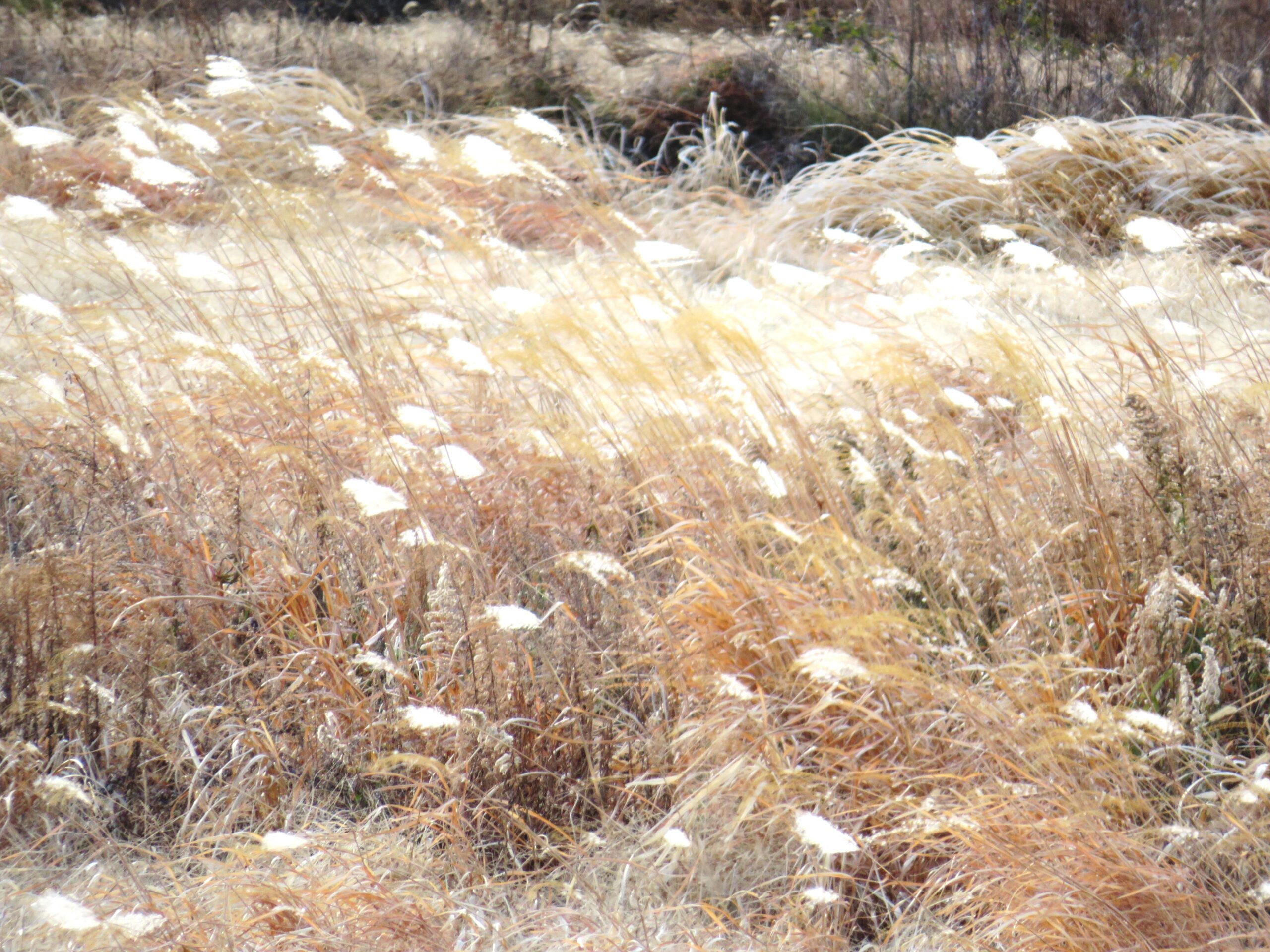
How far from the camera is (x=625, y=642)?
214cm

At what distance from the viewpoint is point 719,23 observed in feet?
28.5

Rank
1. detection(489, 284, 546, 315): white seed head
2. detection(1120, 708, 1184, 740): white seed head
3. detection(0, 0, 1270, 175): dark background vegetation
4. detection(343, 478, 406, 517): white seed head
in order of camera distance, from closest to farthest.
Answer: detection(1120, 708, 1184, 740): white seed head < detection(343, 478, 406, 517): white seed head < detection(489, 284, 546, 315): white seed head < detection(0, 0, 1270, 175): dark background vegetation

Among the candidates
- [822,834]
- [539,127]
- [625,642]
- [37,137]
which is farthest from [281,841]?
[37,137]

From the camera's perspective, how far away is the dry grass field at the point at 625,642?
167 cm

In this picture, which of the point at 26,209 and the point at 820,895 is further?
the point at 26,209

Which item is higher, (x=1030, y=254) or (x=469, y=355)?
(x=1030, y=254)

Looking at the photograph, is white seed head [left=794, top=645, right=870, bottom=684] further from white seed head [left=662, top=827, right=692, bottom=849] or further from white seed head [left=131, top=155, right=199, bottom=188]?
white seed head [left=131, top=155, right=199, bottom=188]

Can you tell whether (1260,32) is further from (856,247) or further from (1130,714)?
(1130,714)

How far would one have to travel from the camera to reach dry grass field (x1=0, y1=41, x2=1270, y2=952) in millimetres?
1667

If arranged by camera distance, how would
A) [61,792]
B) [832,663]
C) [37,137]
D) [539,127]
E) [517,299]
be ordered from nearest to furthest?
1. [832,663]
2. [61,792]
3. [517,299]
4. [37,137]
5. [539,127]

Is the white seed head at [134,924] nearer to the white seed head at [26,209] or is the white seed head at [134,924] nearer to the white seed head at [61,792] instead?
the white seed head at [61,792]

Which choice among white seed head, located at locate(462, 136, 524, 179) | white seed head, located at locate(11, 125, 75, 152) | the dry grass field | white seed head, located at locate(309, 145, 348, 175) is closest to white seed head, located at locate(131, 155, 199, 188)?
the dry grass field

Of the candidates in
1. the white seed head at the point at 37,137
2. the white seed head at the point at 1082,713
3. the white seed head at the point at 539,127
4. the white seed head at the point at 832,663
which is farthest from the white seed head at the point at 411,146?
the white seed head at the point at 1082,713

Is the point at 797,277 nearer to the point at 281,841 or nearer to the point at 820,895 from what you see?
the point at 820,895
